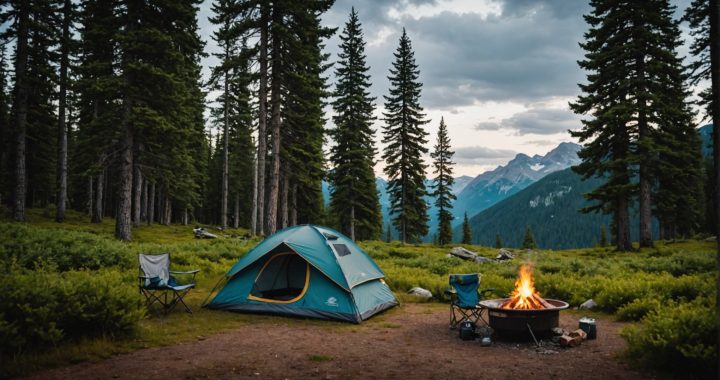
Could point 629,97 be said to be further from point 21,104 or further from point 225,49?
point 21,104

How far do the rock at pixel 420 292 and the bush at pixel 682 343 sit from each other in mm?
6357

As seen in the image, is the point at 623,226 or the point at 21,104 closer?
the point at 21,104

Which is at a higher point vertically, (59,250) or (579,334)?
(59,250)

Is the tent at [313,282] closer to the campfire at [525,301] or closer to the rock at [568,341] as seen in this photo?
the campfire at [525,301]

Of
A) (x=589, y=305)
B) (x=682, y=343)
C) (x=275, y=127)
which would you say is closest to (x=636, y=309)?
(x=589, y=305)

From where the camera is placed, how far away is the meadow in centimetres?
564

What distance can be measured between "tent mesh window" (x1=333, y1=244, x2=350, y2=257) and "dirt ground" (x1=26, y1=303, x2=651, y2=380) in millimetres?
1953

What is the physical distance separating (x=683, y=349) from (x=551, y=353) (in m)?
2.04

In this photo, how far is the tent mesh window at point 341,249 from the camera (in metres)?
10.1

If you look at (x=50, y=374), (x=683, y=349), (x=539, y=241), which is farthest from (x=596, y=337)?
(x=539, y=241)

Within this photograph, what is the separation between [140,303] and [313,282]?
3494 mm

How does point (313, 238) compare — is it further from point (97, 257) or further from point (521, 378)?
point (97, 257)

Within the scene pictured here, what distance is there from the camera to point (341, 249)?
10.3m

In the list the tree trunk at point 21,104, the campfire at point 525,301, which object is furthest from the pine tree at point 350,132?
the campfire at point 525,301
